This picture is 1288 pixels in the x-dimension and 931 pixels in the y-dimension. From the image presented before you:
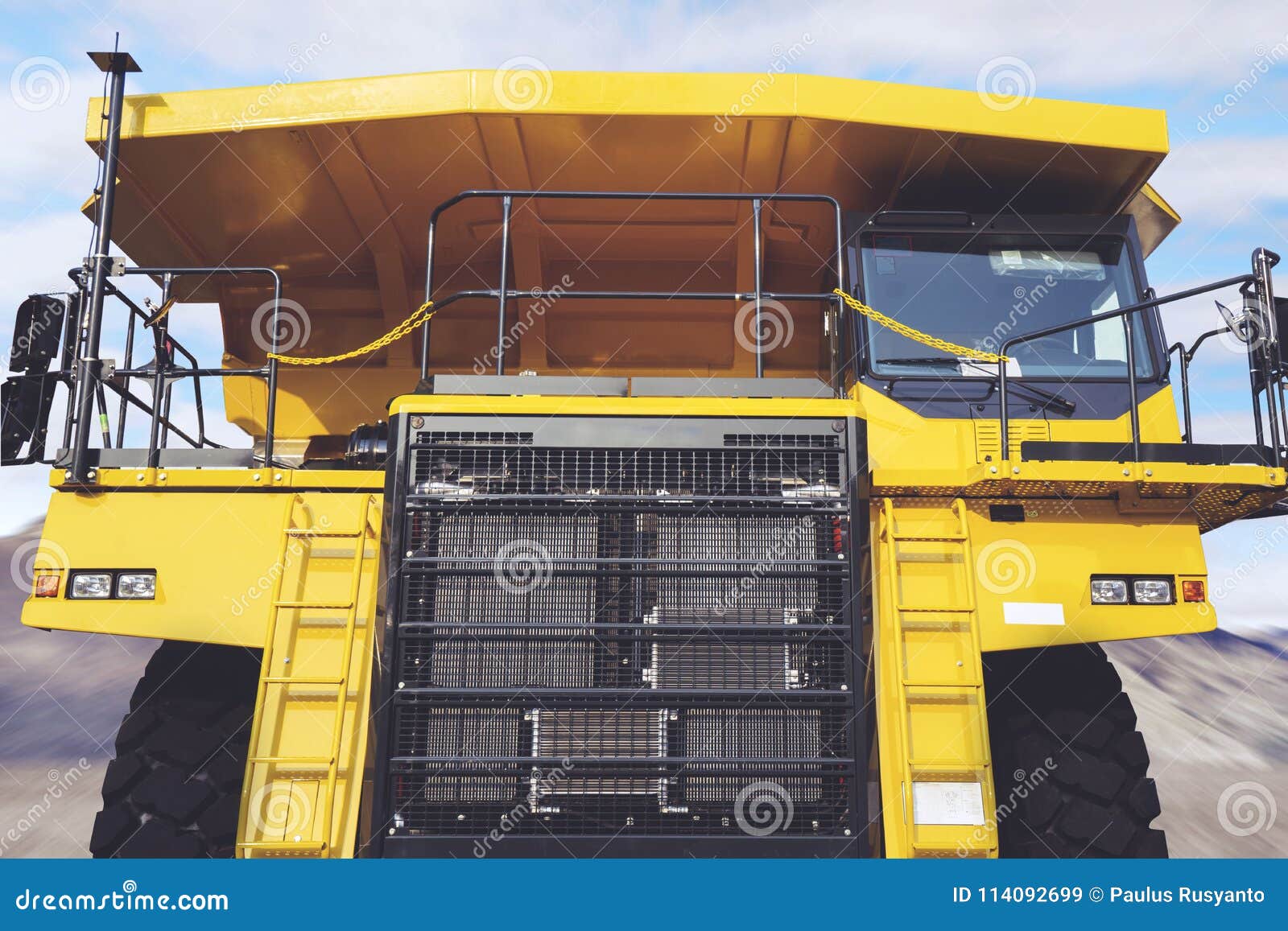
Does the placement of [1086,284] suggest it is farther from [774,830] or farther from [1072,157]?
[774,830]

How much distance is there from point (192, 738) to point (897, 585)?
305 centimetres

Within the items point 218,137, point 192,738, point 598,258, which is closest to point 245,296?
point 218,137

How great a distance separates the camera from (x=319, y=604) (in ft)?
13.8

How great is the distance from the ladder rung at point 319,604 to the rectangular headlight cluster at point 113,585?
585 millimetres

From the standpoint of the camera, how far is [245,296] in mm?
6910

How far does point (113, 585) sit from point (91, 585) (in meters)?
0.09

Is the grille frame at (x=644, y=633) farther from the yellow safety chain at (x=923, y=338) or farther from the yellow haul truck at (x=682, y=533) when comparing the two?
the yellow safety chain at (x=923, y=338)
